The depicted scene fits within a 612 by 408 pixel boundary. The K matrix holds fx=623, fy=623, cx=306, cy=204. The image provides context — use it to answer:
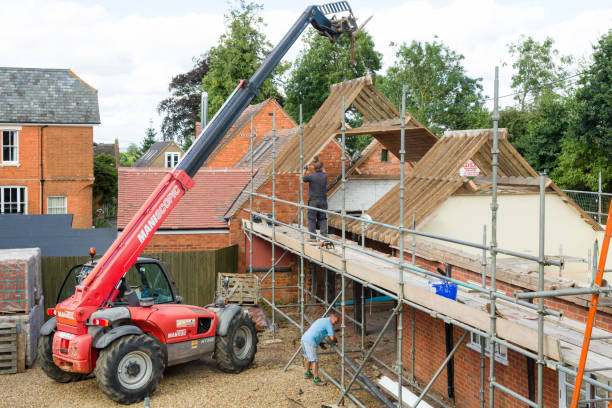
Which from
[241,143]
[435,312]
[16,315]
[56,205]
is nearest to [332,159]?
[241,143]

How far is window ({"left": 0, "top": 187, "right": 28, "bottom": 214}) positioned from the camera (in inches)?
1117

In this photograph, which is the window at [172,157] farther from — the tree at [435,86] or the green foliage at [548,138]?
the green foliage at [548,138]

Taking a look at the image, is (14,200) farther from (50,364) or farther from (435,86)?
(435,86)

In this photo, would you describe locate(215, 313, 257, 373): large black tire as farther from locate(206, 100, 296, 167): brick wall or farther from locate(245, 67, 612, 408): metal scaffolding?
locate(206, 100, 296, 167): brick wall

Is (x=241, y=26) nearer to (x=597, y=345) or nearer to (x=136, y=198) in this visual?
(x=136, y=198)

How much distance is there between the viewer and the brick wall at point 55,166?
28344mm

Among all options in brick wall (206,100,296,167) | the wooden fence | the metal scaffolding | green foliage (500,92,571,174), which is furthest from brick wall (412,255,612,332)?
green foliage (500,92,571,174)

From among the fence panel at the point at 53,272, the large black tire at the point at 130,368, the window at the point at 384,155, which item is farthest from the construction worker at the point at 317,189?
the window at the point at 384,155

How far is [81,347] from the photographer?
10.5 metres

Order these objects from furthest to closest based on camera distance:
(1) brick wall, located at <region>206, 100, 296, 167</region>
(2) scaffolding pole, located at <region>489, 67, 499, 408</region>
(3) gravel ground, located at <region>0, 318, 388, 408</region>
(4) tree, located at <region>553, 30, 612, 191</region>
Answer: (1) brick wall, located at <region>206, 100, 296, 167</region> < (4) tree, located at <region>553, 30, 612, 191</region> < (3) gravel ground, located at <region>0, 318, 388, 408</region> < (2) scaffolding pole, located at <region>489, 67, 499, 408</region>

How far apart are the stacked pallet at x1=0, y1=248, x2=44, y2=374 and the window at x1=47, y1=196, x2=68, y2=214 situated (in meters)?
16.7

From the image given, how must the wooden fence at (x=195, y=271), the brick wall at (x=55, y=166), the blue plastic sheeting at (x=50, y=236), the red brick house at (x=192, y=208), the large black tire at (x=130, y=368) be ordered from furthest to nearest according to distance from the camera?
the brick wall at (x=55, y=166)
the red brick house at (x=192, y=208)
the blue plastic sheeting at (x=50, y=236)
the wooden fence at (x=195, y=271)
the large black tire at (x=130, y=368)

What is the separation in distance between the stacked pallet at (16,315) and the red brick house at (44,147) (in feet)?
54.3

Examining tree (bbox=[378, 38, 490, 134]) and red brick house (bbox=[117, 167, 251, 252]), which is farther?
tree (bbox=[378, 38, 490, 134])
